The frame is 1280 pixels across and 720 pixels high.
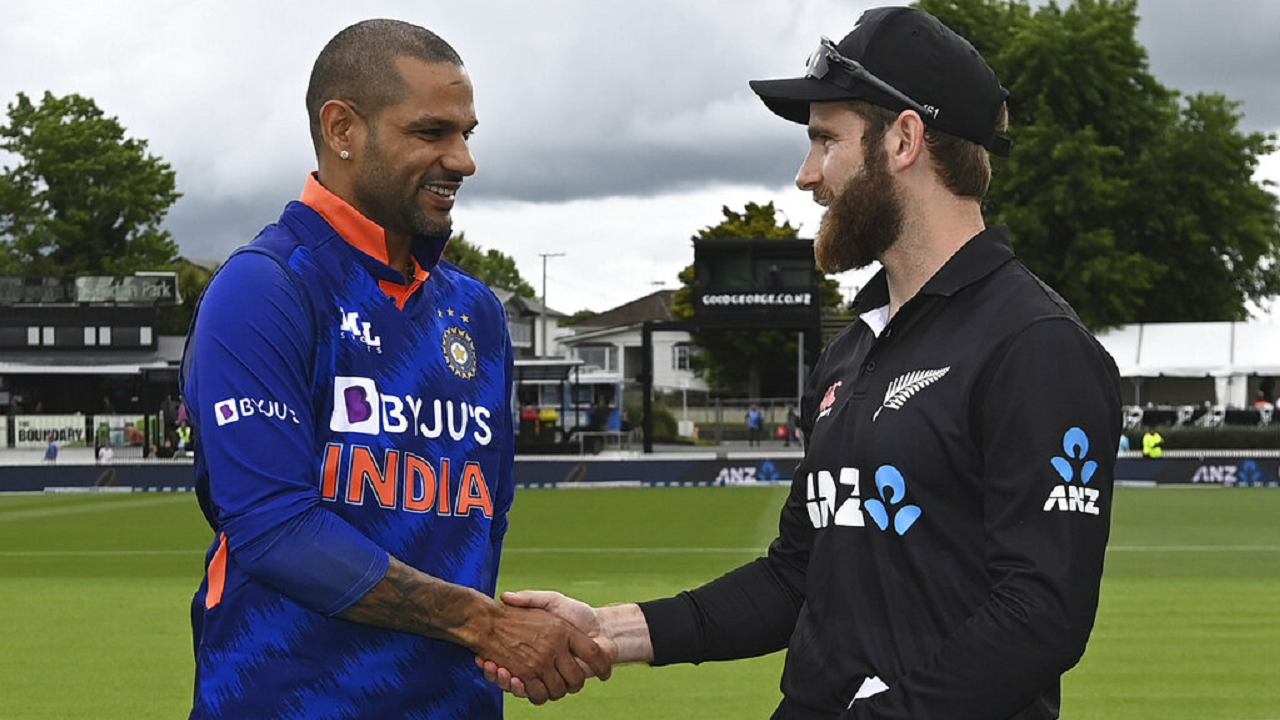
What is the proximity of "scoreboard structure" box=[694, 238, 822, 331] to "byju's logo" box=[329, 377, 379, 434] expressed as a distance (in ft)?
103

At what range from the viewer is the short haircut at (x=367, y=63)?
3391 mm

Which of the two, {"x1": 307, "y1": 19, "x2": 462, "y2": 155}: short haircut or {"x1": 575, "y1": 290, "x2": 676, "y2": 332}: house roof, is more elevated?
{"x1": 575, "y1": 290, "x2": 676, "y2": 332}: house roof

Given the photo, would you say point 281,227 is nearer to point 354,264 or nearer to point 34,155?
point 354,264

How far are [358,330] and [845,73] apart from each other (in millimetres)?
1175

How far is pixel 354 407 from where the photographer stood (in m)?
3.20

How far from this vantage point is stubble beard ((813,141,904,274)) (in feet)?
9.64

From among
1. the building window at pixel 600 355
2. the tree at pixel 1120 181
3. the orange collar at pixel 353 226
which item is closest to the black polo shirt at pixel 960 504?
the orange collar at pixel 353 226

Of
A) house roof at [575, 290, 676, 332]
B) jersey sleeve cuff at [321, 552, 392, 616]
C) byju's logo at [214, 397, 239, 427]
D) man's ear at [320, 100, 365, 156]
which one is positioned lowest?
jersey sleeve cuff at [321, 552, 392, 616]

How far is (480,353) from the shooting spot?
3584 mm

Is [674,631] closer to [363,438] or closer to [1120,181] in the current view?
[363,438]

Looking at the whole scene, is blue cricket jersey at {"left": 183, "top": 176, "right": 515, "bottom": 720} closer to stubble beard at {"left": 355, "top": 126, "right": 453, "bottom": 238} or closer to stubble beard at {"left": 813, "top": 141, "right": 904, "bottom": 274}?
stubble beard at {"left": 355, "top": 126, "right": 453, "bottom": 238}

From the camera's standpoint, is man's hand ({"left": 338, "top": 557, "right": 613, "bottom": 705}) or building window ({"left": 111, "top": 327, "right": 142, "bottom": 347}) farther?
building window ({"left": 111, "top": 327, "right": 142, "bottom": 347})

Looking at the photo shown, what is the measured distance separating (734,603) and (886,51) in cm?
131

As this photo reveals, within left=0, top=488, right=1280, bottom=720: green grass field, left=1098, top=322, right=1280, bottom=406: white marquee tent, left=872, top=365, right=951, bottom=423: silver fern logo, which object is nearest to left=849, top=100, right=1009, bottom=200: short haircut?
left=872, top=365, right=951, bottom=423: silver fern logo
